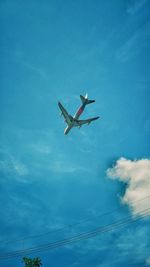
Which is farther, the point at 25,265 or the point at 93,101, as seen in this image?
the point at 93,101

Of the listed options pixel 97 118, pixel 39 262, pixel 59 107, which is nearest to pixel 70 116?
pixel 59 107

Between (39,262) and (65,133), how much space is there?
28.8 meters

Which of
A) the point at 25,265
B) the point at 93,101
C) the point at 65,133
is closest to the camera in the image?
the point at 25,265

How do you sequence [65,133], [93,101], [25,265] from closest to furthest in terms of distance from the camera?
[25,265] → [93,101] → [65,133]

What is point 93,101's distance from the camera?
171 ft

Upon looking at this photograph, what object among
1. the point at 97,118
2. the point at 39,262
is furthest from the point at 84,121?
the point at 39,262

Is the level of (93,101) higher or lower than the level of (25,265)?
higher

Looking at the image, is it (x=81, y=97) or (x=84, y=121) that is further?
(x=84, y=121)

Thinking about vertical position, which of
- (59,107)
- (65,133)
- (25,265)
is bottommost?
(25,265)

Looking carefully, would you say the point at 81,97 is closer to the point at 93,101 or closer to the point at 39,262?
the point at 93,101

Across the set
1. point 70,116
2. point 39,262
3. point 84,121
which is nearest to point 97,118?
point 84,121

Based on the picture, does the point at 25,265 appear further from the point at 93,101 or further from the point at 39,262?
the point at 93,101

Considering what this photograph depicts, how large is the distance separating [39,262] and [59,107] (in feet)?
112

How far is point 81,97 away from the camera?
51.3 meters
